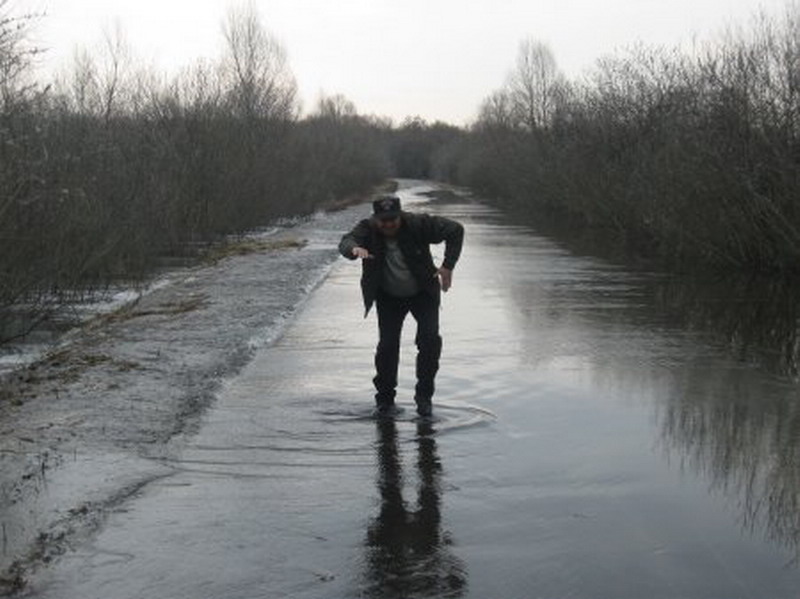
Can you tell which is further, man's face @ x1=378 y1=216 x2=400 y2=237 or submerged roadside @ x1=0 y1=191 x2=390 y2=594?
man's face @ x1=378 y1=216 x2=400 y2=237

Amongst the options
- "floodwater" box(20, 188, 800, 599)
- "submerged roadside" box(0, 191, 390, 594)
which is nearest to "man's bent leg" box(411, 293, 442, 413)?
"floodwater" box(20, 188, 800, 599)

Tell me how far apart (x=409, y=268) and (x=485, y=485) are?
2.28 meters

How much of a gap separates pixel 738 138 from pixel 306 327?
10.8m

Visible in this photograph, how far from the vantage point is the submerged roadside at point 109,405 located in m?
5.25

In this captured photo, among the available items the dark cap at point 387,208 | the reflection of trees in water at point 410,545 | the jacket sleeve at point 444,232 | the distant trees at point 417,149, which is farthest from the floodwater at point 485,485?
the distant trees at point 417,149

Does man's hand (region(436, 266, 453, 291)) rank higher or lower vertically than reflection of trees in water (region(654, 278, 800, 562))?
higher

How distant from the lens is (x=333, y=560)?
4.66 meters

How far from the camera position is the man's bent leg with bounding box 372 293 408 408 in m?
7.83

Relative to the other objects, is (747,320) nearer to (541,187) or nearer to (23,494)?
(23,494)

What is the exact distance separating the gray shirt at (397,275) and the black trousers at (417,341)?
0.08 metres

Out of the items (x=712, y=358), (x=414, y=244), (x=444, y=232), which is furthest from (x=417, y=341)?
(x=712, y=358)

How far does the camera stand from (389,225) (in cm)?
762

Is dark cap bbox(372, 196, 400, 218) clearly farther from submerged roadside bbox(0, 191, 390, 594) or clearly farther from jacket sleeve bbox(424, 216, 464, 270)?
submerged roadside bbox(0, 191, 390, 594)

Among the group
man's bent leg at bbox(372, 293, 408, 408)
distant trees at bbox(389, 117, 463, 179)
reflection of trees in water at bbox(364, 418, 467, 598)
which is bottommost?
reflection of trees in water at bbox(364, 418, 467, 598)
